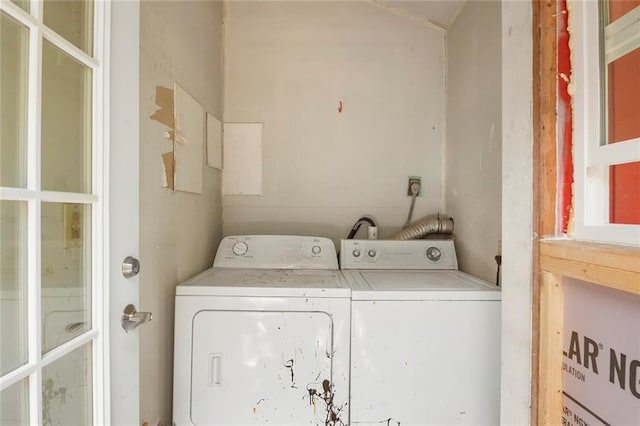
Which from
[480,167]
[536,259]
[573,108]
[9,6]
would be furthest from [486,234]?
[9,6]

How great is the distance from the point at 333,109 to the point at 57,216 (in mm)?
1639

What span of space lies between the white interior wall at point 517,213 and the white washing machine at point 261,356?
1.85 ft

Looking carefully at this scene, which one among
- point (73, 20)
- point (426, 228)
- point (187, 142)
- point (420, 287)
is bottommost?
point (420, 287)

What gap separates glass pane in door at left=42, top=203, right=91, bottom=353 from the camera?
2.19 feet

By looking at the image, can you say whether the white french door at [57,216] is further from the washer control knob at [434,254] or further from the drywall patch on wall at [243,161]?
the washer control knob at [434,254]

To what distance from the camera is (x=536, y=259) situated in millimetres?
932

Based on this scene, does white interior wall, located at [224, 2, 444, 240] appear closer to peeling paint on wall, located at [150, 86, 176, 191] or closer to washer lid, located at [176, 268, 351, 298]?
washer lid, located at [176, 268, 351, 298]

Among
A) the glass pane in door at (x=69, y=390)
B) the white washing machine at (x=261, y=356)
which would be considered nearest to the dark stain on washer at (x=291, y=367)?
the white washing machine at (x=261, y=356)

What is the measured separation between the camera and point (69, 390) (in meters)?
0.72

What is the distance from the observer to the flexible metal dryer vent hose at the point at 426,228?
6.00 ft

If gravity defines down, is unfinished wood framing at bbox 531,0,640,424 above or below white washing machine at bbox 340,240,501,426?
above

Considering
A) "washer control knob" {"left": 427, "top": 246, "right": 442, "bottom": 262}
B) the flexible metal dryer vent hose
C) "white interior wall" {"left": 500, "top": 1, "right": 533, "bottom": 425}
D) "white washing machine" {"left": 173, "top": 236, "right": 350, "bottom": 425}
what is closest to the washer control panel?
"washer control knob" {"left": 427, "top": 246, "right": 442, "bottom": 262}

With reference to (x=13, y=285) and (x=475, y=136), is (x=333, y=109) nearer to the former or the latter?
(x=475, y=136)

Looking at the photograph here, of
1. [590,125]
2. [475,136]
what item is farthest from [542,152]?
[475,136]
